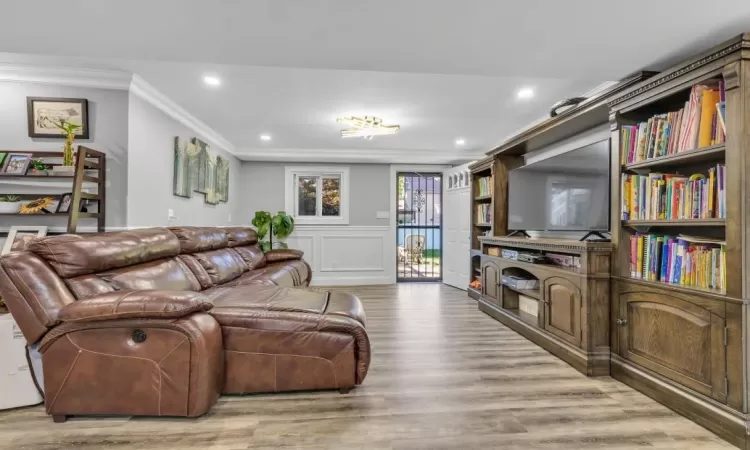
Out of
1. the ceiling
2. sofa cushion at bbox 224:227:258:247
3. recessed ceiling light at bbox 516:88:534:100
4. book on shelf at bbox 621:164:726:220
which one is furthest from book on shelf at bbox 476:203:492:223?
sofa cushion at bbox 224:227:258:247

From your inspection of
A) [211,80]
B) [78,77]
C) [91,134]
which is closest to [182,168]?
[91,134]

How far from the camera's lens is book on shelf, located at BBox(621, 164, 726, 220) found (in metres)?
1.76

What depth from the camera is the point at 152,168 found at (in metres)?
3.20

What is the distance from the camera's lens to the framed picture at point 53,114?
2.79 metres

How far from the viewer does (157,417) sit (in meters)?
1.77

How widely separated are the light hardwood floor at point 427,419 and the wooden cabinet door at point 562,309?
9.5 inches

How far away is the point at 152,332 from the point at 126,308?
6.5 inches

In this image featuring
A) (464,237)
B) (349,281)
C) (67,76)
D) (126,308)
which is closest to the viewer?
(126,308)

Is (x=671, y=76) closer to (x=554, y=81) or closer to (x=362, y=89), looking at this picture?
(x=554, y=81)

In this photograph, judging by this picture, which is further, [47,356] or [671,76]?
[671,76]

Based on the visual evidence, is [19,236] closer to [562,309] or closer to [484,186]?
[562,309]

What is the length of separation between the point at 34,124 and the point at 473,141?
4.75m

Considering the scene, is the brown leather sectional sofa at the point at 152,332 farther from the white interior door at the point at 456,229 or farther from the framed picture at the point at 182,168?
the white interior door at the point at 456,229

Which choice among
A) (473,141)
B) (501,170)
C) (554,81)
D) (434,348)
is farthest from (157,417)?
(473,141)
